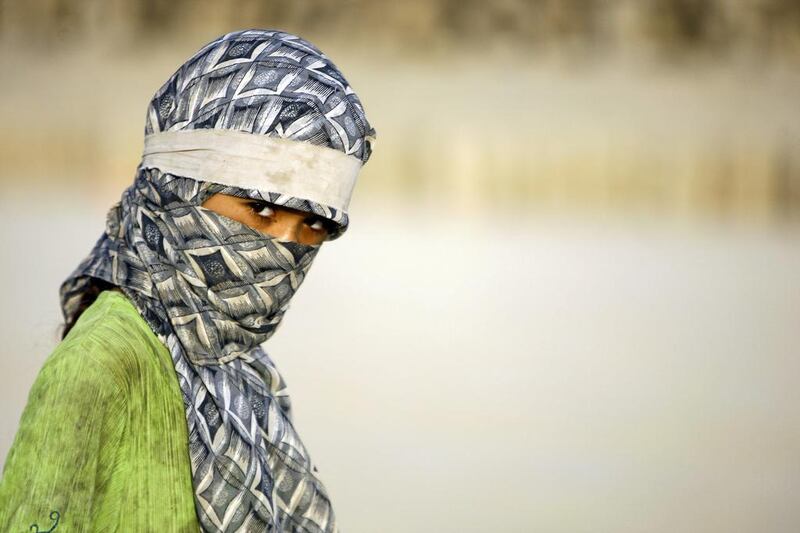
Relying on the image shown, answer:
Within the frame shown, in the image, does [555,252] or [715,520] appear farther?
[555,252]

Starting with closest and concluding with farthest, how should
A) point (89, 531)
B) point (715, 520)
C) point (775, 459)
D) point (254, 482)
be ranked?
point (89, 531) → point (254, 482) → point (715, 520) → point (775, 459)

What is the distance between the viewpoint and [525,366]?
14.1ft

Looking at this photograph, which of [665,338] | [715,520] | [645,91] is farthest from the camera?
[645,91]

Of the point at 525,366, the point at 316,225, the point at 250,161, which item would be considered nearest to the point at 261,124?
the point at 250,161

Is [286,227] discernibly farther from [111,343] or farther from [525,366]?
[525,366]

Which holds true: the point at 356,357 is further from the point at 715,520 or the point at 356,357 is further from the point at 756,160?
the point at 756,160

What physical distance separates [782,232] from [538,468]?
1762mm

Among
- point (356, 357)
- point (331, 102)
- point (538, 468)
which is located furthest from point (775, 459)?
point (331, 102)

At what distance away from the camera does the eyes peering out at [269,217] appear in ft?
4.33

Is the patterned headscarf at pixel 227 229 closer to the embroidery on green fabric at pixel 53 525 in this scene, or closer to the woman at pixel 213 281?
the woman at pixel 213 281

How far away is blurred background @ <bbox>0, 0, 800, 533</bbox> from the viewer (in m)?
4.00

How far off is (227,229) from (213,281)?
6 cm

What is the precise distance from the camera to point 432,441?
4.00 meters

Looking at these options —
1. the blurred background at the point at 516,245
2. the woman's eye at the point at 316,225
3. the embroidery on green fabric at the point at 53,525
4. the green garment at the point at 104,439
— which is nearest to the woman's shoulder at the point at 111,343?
the green garment at the point at 104,439
